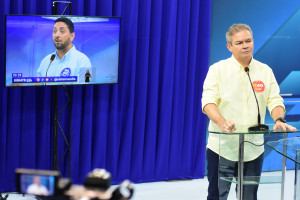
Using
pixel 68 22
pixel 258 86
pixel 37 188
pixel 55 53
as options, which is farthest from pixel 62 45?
pixel 37 188

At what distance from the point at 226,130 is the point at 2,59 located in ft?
8.67

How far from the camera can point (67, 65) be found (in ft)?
15.6

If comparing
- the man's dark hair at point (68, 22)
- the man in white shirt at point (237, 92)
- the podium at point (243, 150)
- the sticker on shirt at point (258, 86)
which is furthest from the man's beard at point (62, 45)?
the podium at point (243, 150)

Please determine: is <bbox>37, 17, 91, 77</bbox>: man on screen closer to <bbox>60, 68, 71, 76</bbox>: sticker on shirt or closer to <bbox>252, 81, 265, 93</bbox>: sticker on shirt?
<bbox>60, 68, 71, 76</bbox>: sticker on shirt

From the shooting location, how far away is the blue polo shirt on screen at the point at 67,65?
→ 465cm

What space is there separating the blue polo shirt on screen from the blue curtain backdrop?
367 millimetres

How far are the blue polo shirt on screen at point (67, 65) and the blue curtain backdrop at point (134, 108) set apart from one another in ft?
1.20

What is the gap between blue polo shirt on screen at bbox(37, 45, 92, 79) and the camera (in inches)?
183

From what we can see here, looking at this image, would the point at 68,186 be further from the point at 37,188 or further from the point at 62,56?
the point at 62,56

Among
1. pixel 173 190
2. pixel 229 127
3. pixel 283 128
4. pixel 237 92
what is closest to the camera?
pixel 229 127

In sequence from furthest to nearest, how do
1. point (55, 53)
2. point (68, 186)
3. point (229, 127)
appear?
point (55, 53)
point (229, 127)
point (68, 186)

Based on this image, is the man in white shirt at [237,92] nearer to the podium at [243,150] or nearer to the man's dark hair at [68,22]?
the podium at [243,150]

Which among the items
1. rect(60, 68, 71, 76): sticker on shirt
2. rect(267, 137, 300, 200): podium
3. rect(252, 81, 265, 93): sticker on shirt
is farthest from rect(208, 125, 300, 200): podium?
rect(60, 68, 71, 76): sticker on shirt

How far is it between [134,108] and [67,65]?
100 centimetres
